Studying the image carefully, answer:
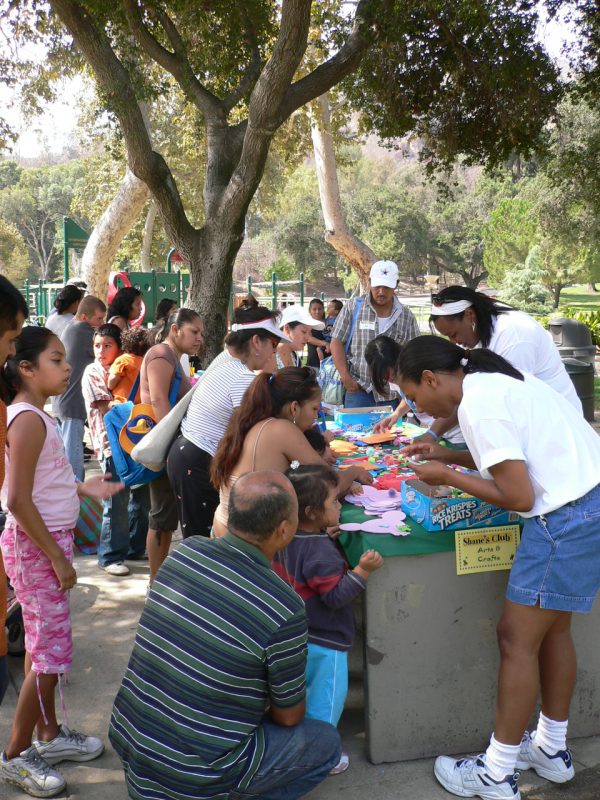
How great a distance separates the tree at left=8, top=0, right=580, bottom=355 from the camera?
26.8ft

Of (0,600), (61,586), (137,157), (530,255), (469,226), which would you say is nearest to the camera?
(0,600)

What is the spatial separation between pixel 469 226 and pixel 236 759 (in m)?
60.9

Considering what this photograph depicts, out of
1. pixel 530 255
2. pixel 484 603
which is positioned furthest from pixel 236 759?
pixel 530 255

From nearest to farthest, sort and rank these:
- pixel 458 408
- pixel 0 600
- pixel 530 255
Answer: pixel 0 600
pixel 458 408
pixel 530 255

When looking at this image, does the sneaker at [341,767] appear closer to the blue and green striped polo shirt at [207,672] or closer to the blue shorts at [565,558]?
the blue and green striped polo shirt at [207,672]

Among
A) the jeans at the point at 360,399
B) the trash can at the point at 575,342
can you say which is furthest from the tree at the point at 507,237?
the jeans at the point at 360,399

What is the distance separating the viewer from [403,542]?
291 cm

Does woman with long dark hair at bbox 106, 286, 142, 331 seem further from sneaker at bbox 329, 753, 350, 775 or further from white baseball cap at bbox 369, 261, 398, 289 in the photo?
sneaker at bbox 329, 753, 350, 775

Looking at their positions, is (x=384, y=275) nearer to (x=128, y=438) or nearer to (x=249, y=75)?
(x=128, y=438)

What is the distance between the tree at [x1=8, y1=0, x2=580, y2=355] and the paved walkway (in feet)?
14.9

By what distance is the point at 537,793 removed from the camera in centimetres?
282

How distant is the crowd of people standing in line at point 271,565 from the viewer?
2.30 m

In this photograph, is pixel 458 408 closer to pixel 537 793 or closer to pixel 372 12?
pixel 537 793

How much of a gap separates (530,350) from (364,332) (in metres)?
2.48
